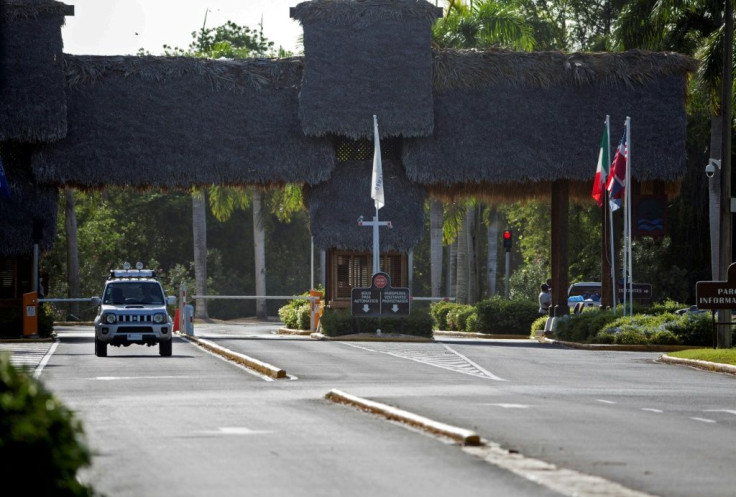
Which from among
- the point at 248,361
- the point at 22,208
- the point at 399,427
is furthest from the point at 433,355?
the point at 399,427

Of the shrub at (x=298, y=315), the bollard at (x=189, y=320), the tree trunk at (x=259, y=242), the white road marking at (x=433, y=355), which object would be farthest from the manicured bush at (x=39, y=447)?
the tree trunk at (x=259, y=242)

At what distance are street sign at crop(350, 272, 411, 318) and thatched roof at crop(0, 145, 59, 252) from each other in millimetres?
9934

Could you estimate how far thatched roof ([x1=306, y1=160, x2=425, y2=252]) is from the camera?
4866cm

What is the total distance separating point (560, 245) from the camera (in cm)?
4897

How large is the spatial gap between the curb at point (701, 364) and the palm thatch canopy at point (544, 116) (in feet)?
49.9

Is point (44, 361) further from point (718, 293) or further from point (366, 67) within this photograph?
point (366, 67)

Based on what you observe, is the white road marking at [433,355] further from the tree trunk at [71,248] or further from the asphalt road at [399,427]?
the tree trunk at [71,248]

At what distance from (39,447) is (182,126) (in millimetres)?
41665

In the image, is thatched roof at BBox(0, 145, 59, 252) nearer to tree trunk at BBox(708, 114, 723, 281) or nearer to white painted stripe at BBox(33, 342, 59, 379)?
white painted stripe at BBox(33, 342, 59, 379)

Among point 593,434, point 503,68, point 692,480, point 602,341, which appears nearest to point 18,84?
point 503,68

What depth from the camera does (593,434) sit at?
628 inches

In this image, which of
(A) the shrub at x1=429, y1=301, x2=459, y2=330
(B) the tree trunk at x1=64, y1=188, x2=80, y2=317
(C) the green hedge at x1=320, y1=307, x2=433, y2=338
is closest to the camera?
(C) the green hedge at x1=320, y1=307, x2=433, y2=338

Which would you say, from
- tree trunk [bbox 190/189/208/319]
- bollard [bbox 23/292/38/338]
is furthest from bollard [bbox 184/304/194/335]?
tree trunk [bbox 190/189/208/319]

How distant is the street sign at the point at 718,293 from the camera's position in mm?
34000
